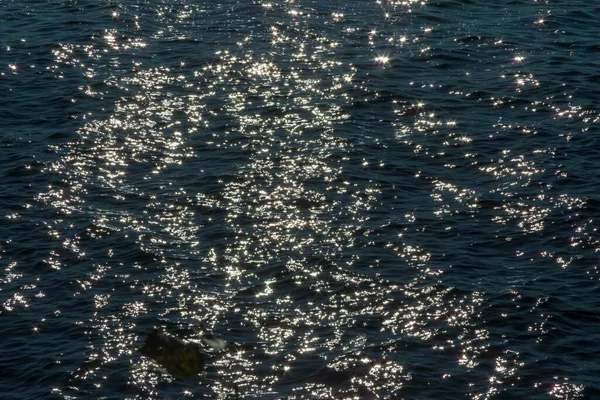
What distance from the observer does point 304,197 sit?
97.6 feet

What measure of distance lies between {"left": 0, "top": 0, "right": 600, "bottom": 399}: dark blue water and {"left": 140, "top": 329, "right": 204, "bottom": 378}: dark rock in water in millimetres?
10706

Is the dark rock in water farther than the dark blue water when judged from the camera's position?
No

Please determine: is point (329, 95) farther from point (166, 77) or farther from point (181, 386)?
point (181, 386)

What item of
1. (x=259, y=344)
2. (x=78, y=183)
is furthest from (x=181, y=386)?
(x=78, y=183)

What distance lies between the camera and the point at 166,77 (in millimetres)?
38219

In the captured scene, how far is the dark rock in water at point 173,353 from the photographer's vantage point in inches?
420

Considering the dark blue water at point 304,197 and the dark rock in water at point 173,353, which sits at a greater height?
the dark rock in water at point 173,353

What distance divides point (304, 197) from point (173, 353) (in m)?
19.0

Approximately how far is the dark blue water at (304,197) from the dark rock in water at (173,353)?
10.7 m

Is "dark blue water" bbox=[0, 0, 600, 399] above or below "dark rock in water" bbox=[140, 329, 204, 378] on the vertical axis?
below

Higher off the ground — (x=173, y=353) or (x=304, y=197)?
(x=173, y=353)

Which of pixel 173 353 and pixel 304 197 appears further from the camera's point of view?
pixel 304 197

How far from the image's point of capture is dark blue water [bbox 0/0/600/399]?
74.5 feet

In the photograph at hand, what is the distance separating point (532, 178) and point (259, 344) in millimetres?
11398
